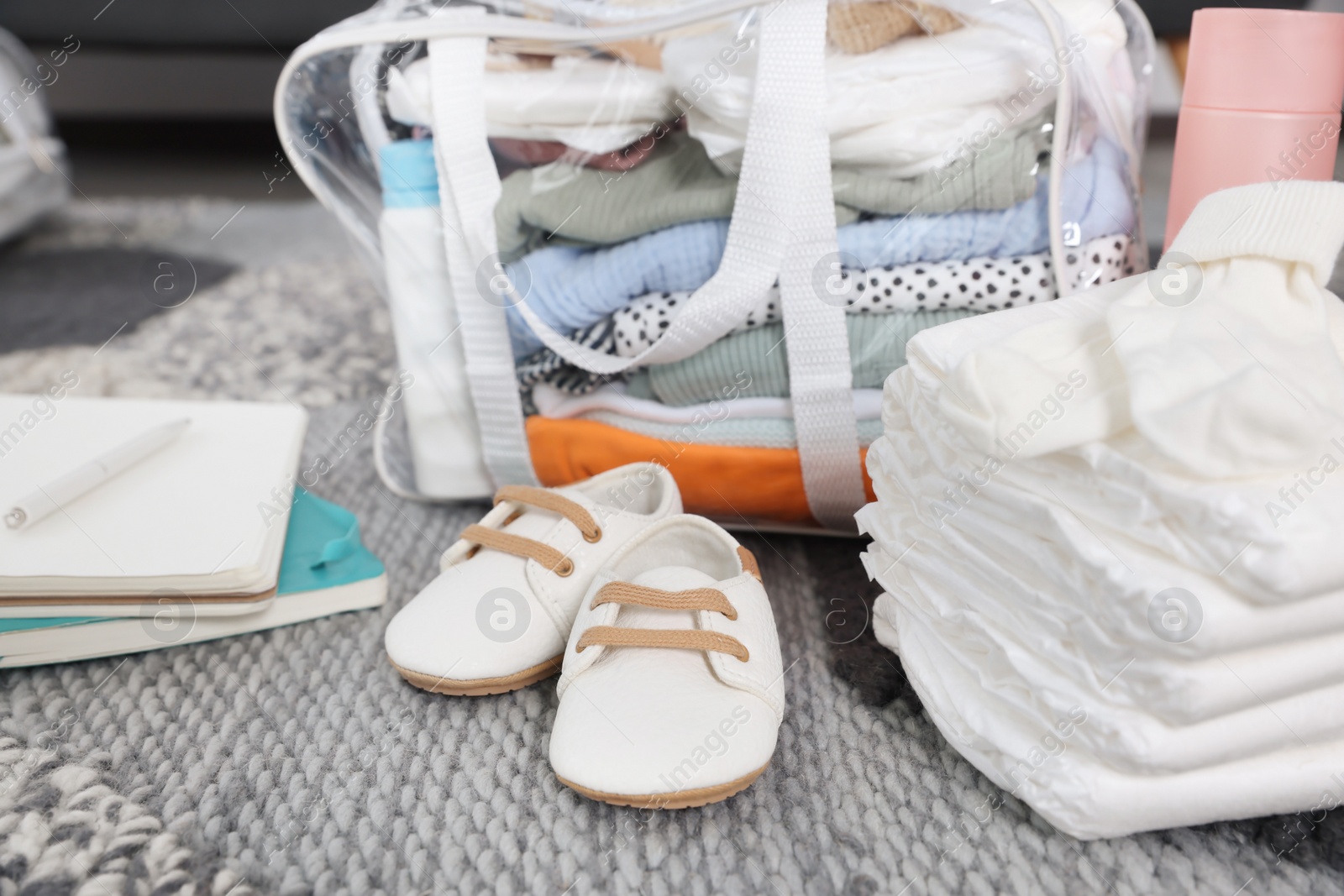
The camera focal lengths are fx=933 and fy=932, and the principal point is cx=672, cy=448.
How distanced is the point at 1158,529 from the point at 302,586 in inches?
21.2

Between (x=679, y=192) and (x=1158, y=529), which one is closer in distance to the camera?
(x=1158, y=529)

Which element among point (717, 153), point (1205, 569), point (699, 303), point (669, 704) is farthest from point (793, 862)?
point (717, 153)

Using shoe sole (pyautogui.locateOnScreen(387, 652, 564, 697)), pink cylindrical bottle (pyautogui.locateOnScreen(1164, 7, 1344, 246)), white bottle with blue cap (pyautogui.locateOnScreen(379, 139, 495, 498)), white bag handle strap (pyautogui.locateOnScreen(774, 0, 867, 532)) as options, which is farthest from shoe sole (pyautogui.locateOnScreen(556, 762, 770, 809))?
pink cylindrical bottle (pyautogui.locateOnScreen(1164, 7, 1344, 246))

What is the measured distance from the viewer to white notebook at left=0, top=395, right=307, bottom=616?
585 millimetres

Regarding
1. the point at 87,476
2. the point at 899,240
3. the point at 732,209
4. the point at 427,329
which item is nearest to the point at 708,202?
the point at 732,209

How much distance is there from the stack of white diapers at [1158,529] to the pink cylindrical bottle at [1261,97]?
7.0 inches

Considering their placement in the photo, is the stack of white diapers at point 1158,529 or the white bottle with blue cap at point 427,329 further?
the white bottle with blue cap at point 427,329

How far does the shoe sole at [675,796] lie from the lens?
1.52 feet

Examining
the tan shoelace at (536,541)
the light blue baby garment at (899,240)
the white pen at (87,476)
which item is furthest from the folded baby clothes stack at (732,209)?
the white pen at (87,476)

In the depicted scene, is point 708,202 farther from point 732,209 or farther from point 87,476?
point 87,476

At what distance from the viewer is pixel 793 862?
47cm

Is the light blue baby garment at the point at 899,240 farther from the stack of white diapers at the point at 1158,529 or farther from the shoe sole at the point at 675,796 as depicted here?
the shoe sole at the point at 675,796

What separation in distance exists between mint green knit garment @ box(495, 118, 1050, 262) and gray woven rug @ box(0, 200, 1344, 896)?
28cm

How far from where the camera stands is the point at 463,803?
A: 51 centimetres
